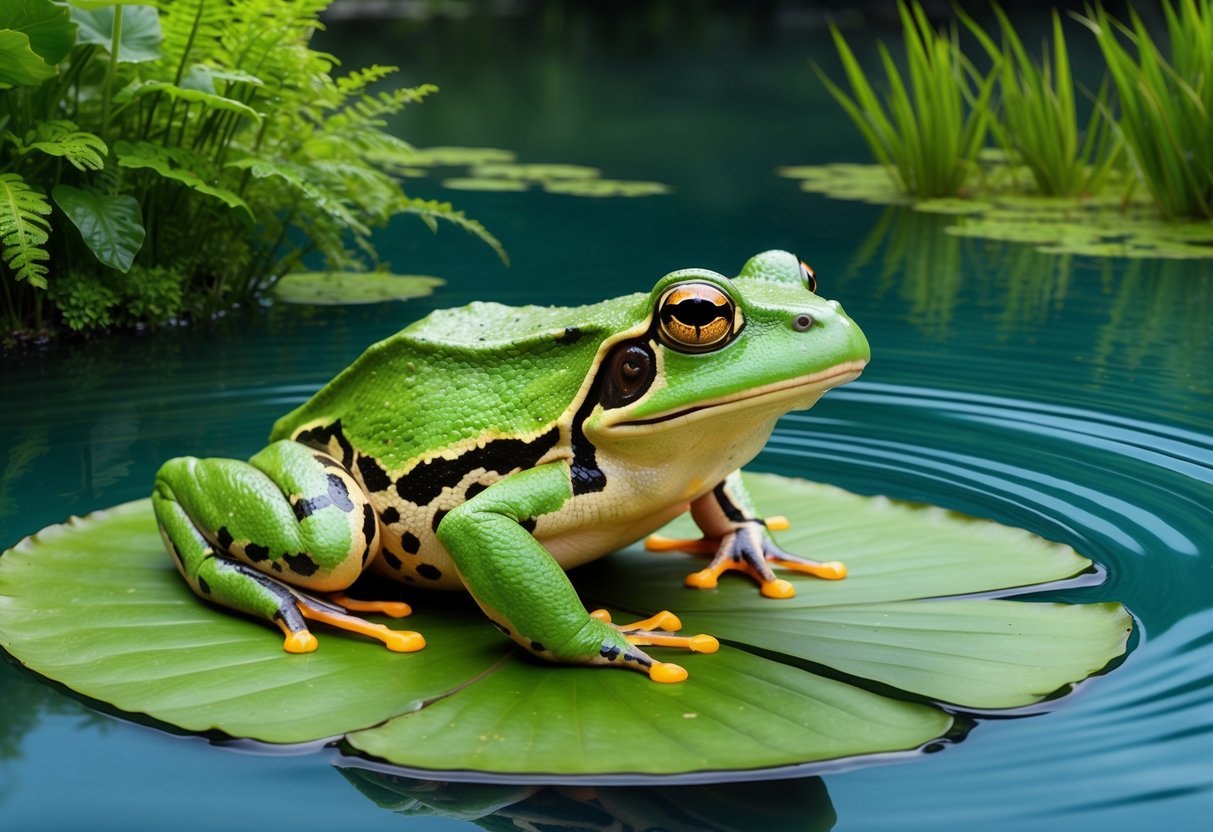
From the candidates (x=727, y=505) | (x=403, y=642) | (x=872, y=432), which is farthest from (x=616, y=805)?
(x=872, y=432)

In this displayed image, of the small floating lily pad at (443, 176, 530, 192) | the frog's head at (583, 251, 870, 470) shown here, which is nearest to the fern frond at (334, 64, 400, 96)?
the frog's head at (583, 251, 870, 470)

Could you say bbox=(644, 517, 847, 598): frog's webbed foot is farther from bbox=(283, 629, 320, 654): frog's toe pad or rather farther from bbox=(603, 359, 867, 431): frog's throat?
bbox=(283, 629, 320, 654): frog's toe pad

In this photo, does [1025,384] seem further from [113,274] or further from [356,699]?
[113,274]

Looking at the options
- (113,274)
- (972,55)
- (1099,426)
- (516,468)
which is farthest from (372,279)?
(972,55)

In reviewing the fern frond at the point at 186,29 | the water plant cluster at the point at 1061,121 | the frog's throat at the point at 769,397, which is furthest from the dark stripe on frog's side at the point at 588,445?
the water plant cluster at the point at 1061,121

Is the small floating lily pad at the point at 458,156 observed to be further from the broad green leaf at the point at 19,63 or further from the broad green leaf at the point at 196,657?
the broad green leaf at the point at 196,657
